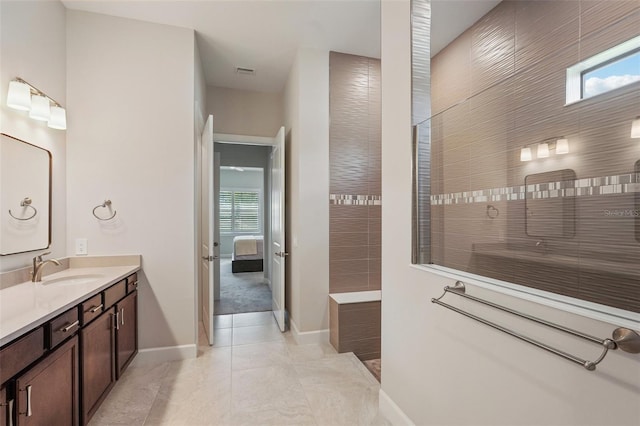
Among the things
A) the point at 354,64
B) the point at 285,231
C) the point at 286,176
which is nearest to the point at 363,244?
the point at 285,231

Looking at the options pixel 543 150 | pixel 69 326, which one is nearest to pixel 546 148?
pixel 543 150

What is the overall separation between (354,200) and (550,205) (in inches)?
82.8

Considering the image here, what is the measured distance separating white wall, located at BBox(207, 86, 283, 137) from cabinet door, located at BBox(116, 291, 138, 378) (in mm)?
2260

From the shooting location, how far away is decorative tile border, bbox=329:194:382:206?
121 inches

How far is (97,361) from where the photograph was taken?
71.7 inches

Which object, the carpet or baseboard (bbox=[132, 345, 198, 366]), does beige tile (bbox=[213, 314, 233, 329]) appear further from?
baseboard (bbox=[132, 345, 198, 366])

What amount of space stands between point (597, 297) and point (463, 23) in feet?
8.45

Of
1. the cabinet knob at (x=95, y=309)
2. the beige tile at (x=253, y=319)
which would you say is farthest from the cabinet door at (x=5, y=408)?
the beige tile at (x=253, y=319)

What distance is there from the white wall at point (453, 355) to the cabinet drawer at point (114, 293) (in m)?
1.85

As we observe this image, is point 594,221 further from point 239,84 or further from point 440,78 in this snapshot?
point 239,84

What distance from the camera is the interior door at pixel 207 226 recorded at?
2.95m

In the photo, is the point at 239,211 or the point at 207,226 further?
the point at 239,211

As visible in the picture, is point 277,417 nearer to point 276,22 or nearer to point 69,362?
point 69,362

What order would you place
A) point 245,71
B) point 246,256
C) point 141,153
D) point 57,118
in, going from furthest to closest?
point 246,256, point 245,71, point 141,153, point 57,118
